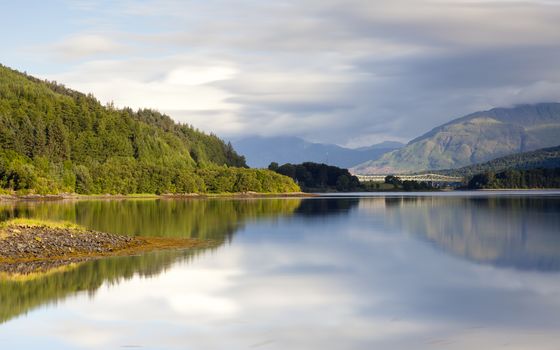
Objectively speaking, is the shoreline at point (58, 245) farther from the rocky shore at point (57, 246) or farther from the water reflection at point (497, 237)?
the water reflection at point (497, 237)

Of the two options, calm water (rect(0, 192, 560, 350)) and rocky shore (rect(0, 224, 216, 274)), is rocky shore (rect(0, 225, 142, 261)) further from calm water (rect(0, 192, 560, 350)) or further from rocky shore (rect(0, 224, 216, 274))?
calm water (rect(0, 192, 560, 350))

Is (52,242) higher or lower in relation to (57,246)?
higher

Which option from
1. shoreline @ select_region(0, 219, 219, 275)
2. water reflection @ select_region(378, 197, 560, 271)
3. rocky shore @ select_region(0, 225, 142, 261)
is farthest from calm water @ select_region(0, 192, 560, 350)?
rocky shore @ select_region(0, 225, 142, 261)

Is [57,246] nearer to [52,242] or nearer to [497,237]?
[52,242]

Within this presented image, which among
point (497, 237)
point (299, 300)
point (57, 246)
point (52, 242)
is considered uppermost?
point (52, 242)

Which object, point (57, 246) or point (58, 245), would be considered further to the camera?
point (58, 245)

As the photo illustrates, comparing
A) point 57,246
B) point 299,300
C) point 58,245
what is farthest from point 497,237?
point 57,246

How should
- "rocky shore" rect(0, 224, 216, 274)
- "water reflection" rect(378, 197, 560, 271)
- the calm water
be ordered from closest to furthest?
the calm water
"rocky shore" rect(0, 224, 216, 274)
"water reflection" rect(378, 197, 560, 271)

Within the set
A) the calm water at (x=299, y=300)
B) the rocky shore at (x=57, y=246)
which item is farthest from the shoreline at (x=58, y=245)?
the calm water at (x=299, y=300)

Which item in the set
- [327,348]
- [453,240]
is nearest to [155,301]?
[327,348]

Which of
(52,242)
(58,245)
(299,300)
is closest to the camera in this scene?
(299,300)

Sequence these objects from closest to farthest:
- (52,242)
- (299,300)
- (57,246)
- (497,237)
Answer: (299,300)
(57,246)
(52,242)
(497,237)

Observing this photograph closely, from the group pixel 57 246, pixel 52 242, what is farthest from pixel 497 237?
pixel 52 242

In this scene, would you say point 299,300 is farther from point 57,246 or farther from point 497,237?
point 497,237
